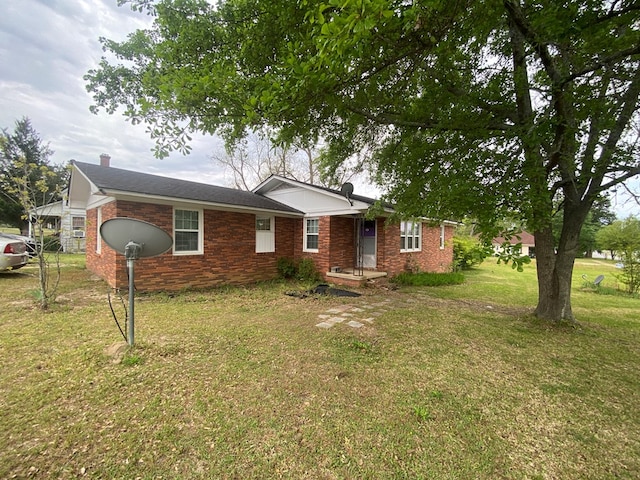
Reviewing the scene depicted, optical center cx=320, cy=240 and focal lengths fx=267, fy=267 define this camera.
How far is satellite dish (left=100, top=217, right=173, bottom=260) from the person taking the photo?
138 inches

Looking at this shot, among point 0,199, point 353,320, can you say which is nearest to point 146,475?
point 353,320

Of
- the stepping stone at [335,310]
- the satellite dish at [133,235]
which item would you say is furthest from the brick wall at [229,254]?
the satellite dish at [133,235]

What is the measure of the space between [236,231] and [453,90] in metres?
7.46

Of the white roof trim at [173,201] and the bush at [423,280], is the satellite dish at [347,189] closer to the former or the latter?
the white roof trim at [173,201]

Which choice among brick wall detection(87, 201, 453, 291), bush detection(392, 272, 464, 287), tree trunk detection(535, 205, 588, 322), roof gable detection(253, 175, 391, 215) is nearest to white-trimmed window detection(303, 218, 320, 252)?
brick wall detection(87, 201, 453, 291)

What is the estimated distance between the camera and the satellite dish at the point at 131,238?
3.50 metres

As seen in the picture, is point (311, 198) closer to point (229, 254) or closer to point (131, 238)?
point (229, 254)

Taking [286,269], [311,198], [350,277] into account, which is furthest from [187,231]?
[350,277]

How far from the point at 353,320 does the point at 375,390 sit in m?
2.64

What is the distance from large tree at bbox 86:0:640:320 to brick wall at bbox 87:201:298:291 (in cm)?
383

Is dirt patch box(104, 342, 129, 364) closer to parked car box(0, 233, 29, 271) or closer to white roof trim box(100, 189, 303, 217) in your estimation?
white roof trim box(100, 189, 303, 217)

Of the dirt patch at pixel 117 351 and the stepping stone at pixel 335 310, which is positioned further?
the stepping stone at pixel 335 310

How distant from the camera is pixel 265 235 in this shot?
1034 cm

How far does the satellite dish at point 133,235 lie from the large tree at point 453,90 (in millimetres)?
1261
